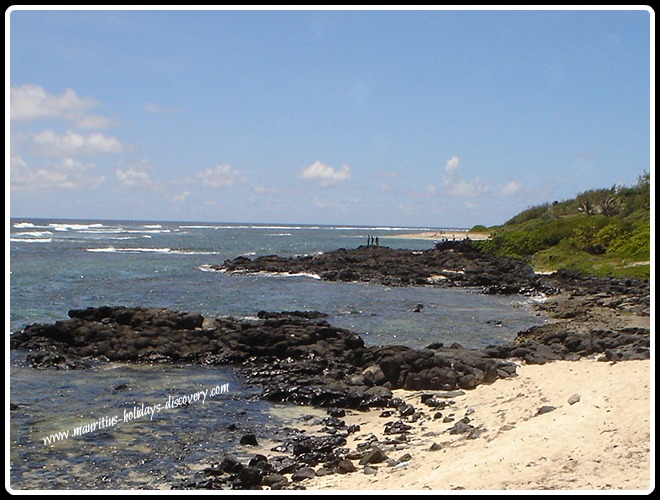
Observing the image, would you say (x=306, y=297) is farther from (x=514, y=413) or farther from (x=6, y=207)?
(x=6, y=207)

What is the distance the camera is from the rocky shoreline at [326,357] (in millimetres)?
11859

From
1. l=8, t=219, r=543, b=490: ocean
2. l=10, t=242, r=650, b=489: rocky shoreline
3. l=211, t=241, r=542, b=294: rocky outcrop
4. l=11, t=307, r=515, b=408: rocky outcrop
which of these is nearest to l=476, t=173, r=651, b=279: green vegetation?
l=211, t=241, r=542, b=294: rocky outcrop

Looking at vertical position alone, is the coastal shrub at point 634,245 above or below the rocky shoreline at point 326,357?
above

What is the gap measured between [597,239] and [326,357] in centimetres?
4074

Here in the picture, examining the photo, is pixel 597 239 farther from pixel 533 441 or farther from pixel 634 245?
pixel 533 441

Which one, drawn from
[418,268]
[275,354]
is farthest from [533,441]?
[418,268]

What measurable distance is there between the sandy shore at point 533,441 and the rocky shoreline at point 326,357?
35 centimetres

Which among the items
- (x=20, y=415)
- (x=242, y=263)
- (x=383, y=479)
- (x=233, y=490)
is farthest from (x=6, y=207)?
(x=242, y=263)

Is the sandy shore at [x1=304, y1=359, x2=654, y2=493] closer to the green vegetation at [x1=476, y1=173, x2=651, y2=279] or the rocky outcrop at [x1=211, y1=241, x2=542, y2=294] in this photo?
the rocky outcrop at [x1=211, y1=241, x2=542, y2=294]

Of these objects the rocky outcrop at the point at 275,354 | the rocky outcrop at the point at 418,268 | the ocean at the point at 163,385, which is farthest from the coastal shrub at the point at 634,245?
the rocky outcrop at the point at 275,354

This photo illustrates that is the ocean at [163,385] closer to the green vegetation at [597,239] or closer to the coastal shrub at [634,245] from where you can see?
the green vegetation at [597,239]

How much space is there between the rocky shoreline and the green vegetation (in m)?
13.9

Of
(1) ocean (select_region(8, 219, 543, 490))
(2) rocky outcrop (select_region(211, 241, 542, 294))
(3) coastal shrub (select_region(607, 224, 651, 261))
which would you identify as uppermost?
(3) coastal shrub (select_region(607, 224, 651, 261))

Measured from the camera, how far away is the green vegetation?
46719 mm
